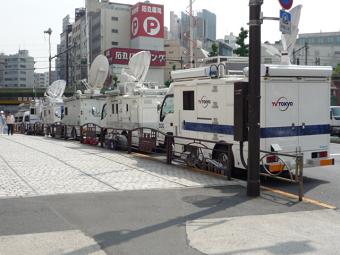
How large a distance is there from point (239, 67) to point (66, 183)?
209 inches

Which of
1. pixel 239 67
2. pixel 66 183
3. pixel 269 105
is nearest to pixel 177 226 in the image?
pixel 66 183

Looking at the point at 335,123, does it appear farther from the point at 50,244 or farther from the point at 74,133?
the point at 50,244

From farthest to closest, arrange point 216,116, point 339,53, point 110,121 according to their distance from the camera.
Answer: point 339,53 < point 110,121 < point 216,116

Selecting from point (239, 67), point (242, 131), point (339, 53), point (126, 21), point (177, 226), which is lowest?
point (177, 226)

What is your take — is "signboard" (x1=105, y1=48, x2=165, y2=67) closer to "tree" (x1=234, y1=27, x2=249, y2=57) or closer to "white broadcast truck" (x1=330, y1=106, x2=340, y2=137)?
"tree" (x1=234, y1=27, x2=249, y2=57)

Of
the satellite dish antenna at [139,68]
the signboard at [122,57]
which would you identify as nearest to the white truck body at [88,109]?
the satellite dish antenna at [139,68]

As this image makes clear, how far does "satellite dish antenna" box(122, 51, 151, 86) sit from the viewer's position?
22688 millimetres

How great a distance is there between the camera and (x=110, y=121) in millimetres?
23250

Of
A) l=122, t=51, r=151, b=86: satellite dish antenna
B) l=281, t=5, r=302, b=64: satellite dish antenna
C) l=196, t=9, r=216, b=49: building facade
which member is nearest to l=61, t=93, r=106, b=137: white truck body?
l=122, t=51, r=151, b=86: satellite dish antenna

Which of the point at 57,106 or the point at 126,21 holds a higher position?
the point at 126,21

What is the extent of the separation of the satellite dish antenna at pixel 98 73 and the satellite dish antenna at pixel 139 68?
3832 mm

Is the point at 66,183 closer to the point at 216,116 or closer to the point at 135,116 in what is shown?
the point at 216,116

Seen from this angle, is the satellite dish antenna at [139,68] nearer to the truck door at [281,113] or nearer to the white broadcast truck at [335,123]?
the truck door at [281,113]

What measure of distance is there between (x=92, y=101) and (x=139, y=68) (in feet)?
19.8
